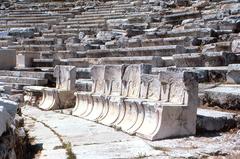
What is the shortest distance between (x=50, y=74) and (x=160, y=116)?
6.25 metres

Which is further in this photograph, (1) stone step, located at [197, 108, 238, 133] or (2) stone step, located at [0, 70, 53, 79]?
(2) stone step, located at [0, 70, 53, 79]

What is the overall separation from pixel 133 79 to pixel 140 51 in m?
4.25

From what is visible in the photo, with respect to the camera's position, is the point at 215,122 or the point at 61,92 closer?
the point at 215,122

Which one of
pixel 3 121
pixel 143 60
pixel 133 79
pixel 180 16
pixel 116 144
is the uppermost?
pixel 180 16

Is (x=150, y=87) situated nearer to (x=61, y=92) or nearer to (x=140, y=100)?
(x=140, y=100)

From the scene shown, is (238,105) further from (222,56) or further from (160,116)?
(222,56)

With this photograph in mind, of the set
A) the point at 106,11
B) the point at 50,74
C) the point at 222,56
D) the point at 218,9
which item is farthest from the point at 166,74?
the point at 106,11

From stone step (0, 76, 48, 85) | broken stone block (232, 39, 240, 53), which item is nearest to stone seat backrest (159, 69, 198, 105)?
broken stone block (232, 39, 240, 53)

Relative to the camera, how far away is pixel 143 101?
20.4 feet

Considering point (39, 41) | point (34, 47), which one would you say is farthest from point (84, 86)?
point (39, 41)

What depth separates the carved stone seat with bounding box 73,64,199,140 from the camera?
5.62m

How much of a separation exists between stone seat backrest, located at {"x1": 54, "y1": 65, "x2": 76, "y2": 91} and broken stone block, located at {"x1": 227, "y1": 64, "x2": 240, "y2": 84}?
3356 millimetres

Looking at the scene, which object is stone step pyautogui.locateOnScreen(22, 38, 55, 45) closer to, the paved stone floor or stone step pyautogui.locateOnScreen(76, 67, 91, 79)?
stone step pyautogui.locateOnScreen(76, 67, 91, 79)

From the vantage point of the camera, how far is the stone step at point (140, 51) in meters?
10.4
